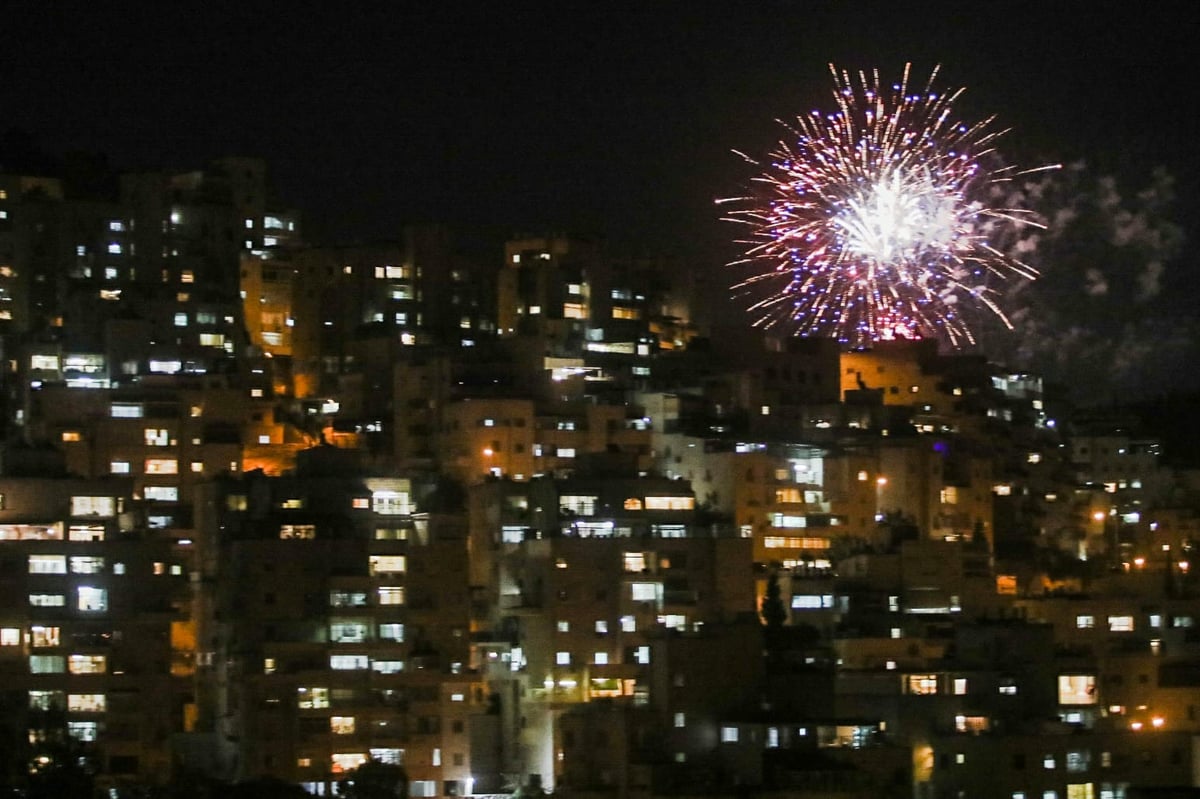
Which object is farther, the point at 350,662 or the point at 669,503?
the point at 669,503

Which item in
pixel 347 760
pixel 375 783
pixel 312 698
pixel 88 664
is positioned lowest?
pixel 375 783

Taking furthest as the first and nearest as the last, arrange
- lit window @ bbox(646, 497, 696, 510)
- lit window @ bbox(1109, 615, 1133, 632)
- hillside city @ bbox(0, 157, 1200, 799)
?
lit window @ bbox(646, 497, 696, 510) < lit window @ bbox(1109, 615, 1133, 632) < hillside city @ bbox(0, 157, 1200, 799)

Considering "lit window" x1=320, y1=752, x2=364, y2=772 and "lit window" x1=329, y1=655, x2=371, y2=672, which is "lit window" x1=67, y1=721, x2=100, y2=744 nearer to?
"lit window" x1=329, y1=655, x2=371, y2=672

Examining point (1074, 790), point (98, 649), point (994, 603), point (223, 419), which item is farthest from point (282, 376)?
point (1074, 790)

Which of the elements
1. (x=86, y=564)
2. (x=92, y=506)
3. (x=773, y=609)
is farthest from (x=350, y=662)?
(x=773, y=609)

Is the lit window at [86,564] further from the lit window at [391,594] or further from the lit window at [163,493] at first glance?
the lit window at [163,493]

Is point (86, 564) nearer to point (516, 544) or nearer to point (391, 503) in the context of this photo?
point (391, 503)

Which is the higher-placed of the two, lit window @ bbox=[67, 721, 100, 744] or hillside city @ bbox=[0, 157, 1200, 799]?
hillside city @ bbox=[0, 157, 1200, 799]

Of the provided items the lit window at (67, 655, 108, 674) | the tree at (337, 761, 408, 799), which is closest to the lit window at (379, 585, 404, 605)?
the tree at (337, 761, 408, 799)
